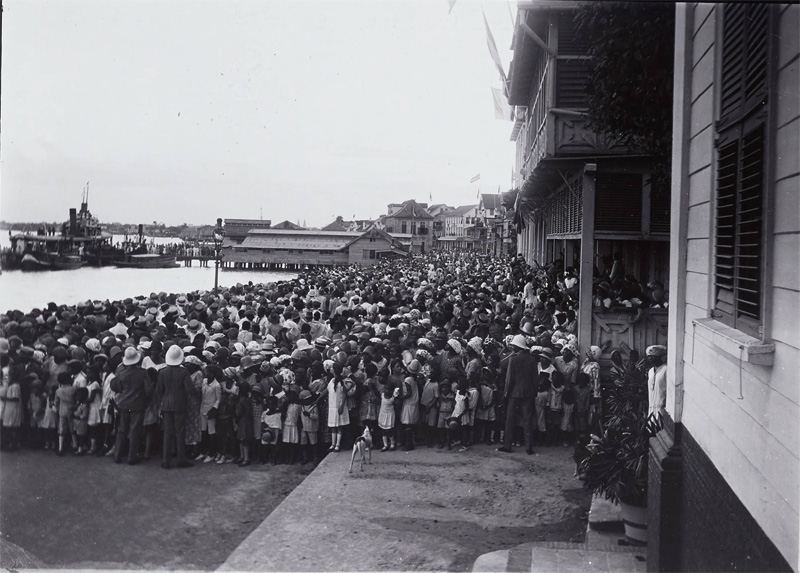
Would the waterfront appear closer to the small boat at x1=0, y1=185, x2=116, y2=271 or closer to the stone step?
the small boat at x1=0, y1=185, x2=116, y2=271

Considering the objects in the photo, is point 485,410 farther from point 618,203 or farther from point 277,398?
point 618,203

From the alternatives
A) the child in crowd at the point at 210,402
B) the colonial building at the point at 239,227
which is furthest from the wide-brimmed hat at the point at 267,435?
the colonial building at the point at 239,227

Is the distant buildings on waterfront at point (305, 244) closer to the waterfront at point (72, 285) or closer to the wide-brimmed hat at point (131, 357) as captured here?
the waterfront at point (72, 285)

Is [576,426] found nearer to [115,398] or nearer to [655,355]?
[655,355]

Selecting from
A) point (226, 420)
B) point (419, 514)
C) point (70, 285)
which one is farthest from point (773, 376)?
point (70, 285)

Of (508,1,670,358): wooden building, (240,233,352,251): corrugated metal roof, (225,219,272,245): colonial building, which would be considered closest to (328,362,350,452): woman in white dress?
(508,1,670,358): wooden building
